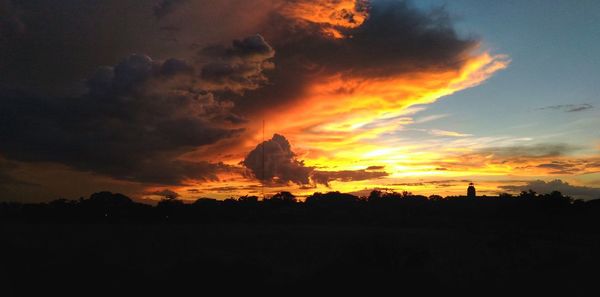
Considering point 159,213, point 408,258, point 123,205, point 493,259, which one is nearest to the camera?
point 408,258

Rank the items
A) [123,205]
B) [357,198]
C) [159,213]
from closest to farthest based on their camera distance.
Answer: [159,213] < [123,205] < [357,198]

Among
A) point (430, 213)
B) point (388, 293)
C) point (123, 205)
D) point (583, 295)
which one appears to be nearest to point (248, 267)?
point (388, 293)

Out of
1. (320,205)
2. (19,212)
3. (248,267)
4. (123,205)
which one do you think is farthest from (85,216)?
(248,267)

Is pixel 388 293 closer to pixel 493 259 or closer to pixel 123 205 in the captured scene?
pixel 493 259

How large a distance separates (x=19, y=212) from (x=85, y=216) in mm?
21863

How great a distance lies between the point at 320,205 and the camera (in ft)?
305

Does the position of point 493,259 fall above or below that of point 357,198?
below

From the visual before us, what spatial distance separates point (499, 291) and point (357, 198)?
273 feet

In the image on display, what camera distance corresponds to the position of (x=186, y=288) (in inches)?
717

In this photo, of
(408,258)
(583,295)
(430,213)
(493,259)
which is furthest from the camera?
(430,213)

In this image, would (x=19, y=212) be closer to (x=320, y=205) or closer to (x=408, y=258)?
(x=320, y=205)

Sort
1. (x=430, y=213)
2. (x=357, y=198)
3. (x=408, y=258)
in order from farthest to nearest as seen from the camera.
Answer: (x=357, y=198)
(x=430, y=213)
(x=408, y=258)

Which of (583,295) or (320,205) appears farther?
(320,205)

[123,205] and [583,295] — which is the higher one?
[123,205]
